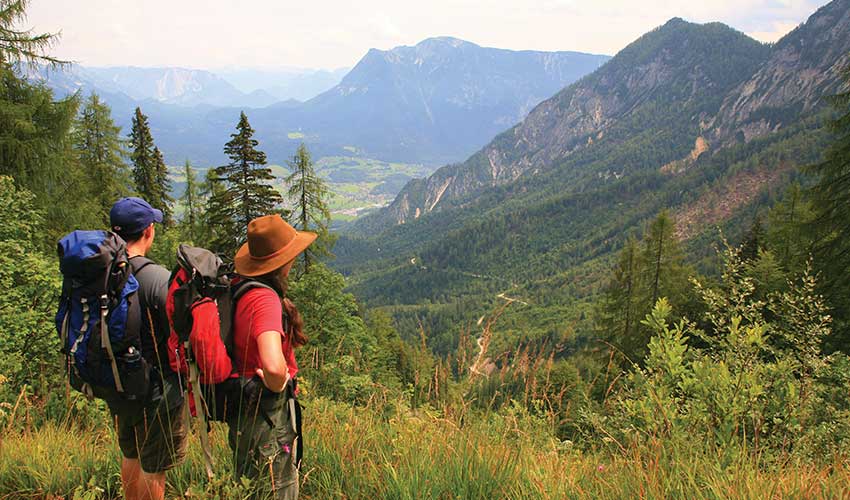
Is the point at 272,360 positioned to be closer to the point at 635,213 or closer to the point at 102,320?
the point at 102,320

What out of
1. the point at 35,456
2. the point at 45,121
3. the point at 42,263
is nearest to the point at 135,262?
the point at 35,456

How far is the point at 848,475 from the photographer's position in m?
1.98

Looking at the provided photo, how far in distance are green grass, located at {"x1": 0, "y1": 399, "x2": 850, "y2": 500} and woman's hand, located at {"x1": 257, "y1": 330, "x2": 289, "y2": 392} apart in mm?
434

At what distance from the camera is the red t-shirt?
213 cm

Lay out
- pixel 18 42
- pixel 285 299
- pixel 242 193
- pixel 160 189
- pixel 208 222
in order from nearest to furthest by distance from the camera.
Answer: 1. pixel 285 299
2. pixel 18 42
3. pixel 242 193
4. pixel 208 222
5. pixel 160 189

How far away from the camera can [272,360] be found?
2018mm

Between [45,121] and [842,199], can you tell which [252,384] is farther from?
[842,199]

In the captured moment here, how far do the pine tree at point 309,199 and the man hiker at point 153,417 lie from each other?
13.0 m

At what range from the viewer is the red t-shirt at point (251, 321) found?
6.99 feet

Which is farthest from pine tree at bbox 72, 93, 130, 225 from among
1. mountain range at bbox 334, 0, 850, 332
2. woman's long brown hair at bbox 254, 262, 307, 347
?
mountain range at bbox 334, 0, 850, 332

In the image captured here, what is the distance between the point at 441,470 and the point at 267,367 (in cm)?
101

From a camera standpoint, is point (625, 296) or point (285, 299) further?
point (625, 296)

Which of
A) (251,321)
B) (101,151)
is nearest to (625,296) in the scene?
(251,321)

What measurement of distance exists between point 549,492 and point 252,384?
4.99 ft
